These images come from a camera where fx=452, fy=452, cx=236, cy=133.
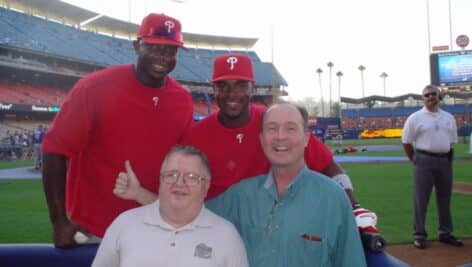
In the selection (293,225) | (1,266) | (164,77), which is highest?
(164,77)

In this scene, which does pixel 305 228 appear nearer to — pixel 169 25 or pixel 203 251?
pixel 203 251

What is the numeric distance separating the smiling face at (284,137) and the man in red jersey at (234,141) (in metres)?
0.63

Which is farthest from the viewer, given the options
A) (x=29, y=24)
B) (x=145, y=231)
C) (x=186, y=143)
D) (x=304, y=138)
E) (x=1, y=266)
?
(x=29, y=24)

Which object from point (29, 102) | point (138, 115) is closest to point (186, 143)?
point (138, 115)

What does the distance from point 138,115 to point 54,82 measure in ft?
153

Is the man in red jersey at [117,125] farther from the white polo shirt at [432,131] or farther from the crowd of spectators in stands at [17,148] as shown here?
the crowd of spectators in stands at [17,148]

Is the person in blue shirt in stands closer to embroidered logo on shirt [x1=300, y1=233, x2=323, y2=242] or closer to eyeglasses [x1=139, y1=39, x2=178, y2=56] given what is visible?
embroidered logo on shirt [x1=300, y1=233, x2=323, y2=242]

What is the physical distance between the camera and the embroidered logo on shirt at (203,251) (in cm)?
223

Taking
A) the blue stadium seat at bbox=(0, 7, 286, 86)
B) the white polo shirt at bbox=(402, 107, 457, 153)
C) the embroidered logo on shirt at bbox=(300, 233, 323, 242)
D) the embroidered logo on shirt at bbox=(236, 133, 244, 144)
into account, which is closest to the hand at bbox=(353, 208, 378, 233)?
the embroidered logo on shirt at bbox=(300, 233, 323, 242)

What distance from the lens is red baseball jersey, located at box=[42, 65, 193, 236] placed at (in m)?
2.86

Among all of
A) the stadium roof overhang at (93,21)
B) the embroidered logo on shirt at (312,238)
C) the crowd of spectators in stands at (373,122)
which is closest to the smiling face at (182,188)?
the embroidered logo on shirt at (312,238)

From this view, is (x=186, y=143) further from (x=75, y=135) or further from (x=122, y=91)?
(x=75, y=135)

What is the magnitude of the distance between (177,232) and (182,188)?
0.22m

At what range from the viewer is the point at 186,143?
10.4ft
